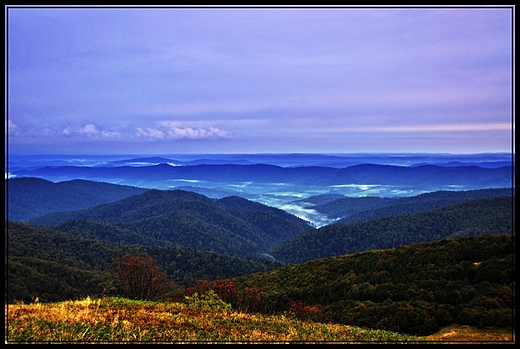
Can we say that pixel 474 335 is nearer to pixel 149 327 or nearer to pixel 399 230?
pixel 149 327

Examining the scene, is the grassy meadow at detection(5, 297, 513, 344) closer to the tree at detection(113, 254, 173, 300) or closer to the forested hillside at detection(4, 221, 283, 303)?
the tree at detection(113, 254, 173, 300)

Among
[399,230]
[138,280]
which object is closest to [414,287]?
[138,280]

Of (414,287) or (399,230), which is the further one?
(399,230)

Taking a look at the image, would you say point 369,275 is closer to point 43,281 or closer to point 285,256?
point 43,281

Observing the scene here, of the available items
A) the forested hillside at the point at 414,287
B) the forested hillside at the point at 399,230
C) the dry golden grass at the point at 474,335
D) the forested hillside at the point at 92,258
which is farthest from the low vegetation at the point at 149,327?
the forested hillside at the point at 399,230

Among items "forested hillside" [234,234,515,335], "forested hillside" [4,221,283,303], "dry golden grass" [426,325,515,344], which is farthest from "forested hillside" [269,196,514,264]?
"dry golden grass" [426,325,515,344]

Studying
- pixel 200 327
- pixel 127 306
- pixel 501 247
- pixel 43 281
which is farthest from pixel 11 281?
pixel 501 247

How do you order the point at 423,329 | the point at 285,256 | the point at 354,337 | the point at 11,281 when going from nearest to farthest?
the point at 354,337
the point at 423,329
the point at 11,281
the point at 285,256
